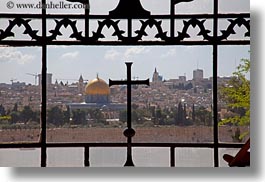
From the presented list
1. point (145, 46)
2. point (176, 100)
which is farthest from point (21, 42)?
point (176, 100)

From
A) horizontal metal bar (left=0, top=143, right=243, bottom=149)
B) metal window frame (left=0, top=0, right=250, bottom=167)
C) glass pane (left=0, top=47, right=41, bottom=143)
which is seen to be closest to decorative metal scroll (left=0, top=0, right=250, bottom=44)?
metal window frame (left=0, top=0, right=250, bottom=167)

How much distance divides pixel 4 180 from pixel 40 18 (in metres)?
0.68

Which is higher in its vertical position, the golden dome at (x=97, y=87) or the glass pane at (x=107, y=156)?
the golden dome at (x=97, y=87)

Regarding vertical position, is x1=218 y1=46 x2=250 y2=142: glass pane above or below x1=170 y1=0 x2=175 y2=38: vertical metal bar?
below

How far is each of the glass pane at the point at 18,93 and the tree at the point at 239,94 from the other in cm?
78

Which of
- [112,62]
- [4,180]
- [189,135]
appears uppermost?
[112,62]

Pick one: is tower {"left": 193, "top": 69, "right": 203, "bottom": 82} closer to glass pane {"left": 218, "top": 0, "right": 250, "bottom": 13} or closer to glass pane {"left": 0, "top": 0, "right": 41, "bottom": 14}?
glass pane {"left": 218, "top": 0, "right": 250, "bottom": 13}

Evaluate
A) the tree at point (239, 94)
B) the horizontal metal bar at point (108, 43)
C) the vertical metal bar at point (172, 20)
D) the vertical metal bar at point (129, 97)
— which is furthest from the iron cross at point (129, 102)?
the tree at point (239, 94)

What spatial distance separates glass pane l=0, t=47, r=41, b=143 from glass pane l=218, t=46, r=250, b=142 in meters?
0.76

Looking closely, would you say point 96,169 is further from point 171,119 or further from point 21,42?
point 21,42

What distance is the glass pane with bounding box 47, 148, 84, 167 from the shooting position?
244 cm

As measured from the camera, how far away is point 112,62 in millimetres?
2428

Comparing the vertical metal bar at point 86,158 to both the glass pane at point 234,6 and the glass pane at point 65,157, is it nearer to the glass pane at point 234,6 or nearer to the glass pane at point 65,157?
the glass pane at point 65,157

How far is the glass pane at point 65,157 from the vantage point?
8.00 feet
